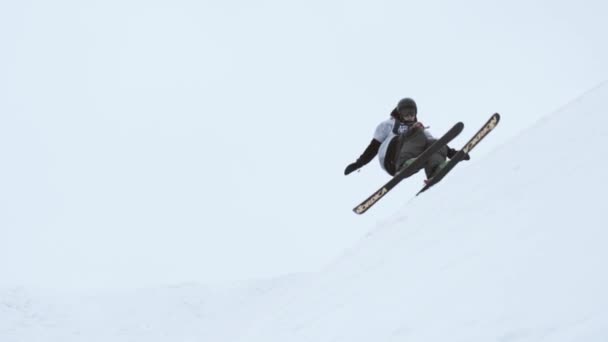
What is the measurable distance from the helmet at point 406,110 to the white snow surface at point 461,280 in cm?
173

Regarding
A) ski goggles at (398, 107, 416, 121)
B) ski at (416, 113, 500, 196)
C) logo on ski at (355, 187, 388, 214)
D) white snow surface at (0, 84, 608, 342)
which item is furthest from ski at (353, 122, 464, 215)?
white snow surface at (0, 84, 608, 342)

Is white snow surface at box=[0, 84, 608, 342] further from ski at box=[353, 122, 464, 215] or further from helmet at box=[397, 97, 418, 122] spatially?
helmet at box=[397, 97, 418, 122]

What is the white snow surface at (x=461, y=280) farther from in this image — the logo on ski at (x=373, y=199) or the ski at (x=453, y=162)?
the logo on ski at (x=373, y=199)

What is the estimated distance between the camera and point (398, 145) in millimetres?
9125

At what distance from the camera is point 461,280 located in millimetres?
3734

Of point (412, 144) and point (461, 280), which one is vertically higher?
point (412, 144)

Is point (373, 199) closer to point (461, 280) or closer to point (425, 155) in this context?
point (425, 155)

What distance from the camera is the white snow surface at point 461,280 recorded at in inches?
116

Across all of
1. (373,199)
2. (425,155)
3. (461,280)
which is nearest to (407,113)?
(425,155)

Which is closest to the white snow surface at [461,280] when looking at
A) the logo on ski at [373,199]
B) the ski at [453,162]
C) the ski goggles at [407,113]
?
the ski at [453,162]

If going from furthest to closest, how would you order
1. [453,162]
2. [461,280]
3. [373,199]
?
[373,199]
[453,162]
[461,280]

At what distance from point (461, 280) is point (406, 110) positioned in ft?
18.1

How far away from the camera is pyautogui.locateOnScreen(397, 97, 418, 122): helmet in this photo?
29.6 ft

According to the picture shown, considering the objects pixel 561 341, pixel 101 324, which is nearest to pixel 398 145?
pixel 101 324
